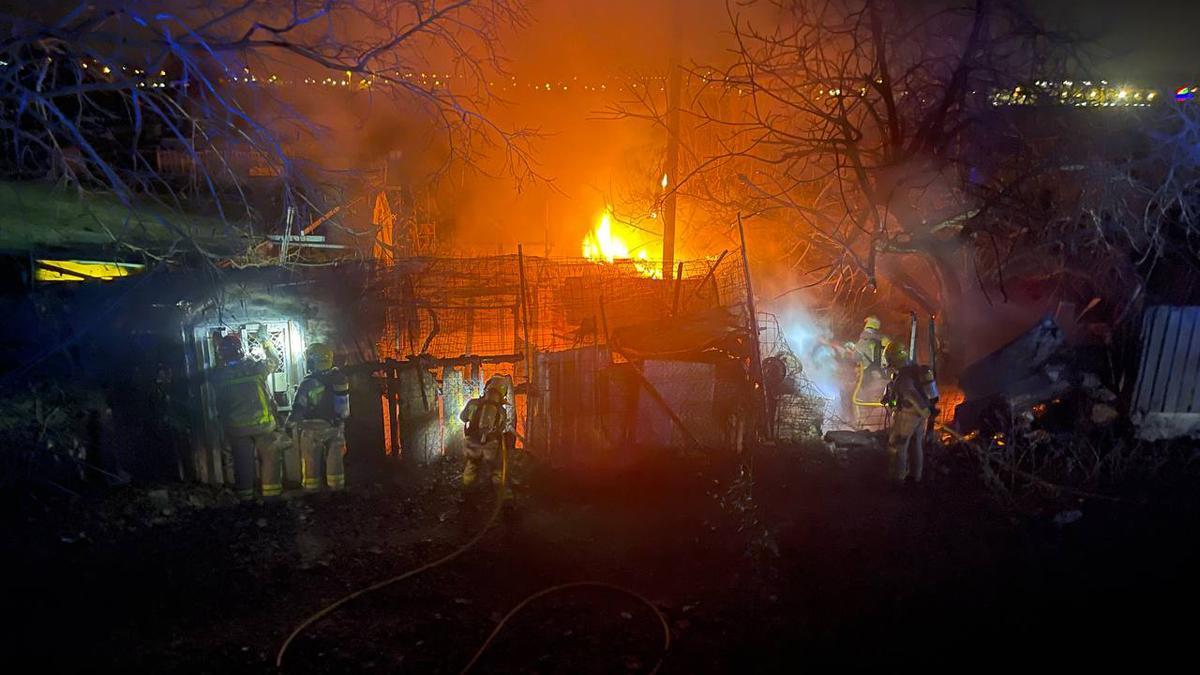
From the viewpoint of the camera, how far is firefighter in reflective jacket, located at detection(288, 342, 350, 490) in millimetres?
7668

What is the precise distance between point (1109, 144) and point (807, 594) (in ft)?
28.9

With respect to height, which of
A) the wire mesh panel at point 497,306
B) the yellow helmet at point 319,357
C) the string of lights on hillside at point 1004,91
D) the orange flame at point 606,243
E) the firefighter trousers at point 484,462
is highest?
the string of lights on hillside at point 1004,91

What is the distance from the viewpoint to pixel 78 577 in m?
5.70

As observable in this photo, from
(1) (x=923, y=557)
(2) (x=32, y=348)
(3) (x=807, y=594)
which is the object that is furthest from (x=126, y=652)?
(1) (x=923, y=557)

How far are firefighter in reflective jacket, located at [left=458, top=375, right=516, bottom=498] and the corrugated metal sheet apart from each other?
31.6 feet

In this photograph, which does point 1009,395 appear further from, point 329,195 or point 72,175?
point 72,175

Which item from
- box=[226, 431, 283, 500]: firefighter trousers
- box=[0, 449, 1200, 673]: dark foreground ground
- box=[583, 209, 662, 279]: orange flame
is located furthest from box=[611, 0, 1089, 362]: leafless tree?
box=[583, 209, 662, 279]: orange flame

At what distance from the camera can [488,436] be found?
786 cm

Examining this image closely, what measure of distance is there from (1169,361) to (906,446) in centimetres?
506

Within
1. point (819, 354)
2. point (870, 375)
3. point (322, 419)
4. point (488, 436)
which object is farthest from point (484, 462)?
point (819, 354)

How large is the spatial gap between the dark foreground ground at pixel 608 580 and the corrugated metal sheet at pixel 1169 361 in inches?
123

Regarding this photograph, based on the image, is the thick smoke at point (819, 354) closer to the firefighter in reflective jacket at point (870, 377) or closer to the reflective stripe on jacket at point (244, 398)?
the firefighter in reflective jacket at point (870, 377)

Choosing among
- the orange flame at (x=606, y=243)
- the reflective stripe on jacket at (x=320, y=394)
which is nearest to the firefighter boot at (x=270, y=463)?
the reflective stripe on jacket at (x=320, y=394)

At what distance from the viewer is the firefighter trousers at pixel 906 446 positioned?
7.90m
